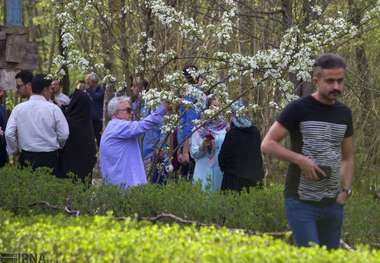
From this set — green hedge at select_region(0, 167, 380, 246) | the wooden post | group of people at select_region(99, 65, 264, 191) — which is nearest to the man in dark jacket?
the wooden post

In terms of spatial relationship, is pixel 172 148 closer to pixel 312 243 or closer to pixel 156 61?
pixel 156 61

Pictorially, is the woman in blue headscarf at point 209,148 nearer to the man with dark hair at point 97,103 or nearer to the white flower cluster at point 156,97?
the white flower cluster at point 156,97

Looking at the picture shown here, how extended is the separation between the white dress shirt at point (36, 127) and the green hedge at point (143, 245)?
4.38 metres

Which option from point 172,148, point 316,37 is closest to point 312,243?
point 316,37

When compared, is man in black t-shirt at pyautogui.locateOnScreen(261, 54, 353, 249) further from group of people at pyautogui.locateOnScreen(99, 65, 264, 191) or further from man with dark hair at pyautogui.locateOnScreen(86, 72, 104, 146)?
man with dark hair at pyautogui.locateOnScreen(86, 72, 104, 146)

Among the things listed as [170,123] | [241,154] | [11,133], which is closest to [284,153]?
[241,154]

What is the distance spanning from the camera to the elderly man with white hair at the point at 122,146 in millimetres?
12125

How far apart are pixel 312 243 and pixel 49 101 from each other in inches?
267

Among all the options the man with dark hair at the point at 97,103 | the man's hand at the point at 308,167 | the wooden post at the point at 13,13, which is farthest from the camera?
the man with dark hair at the point at 97,103

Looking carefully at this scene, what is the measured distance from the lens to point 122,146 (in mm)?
12250

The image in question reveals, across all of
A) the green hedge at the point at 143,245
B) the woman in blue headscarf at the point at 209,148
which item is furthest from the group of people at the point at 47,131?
the green hedge at the point at 143,245

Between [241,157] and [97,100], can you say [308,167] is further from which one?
[97,100]

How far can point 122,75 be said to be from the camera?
15.1 metres

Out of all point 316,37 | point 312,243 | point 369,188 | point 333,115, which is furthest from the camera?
Answer: point 369,188
